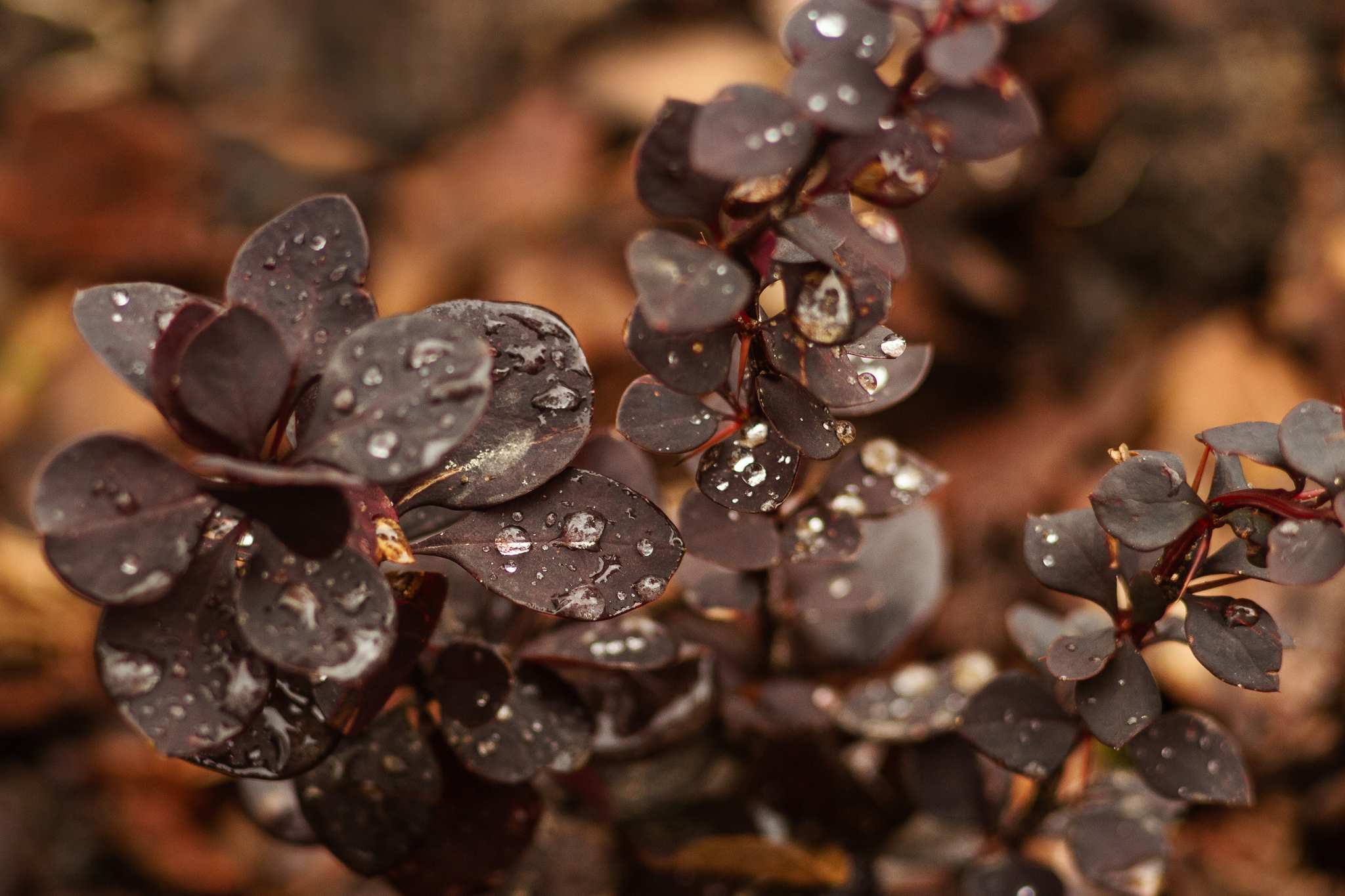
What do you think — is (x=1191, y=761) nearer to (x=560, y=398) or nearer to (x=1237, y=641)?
(x=1237, y=641)

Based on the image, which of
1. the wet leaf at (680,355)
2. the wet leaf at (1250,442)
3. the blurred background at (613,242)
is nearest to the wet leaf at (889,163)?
the wet leaf at (680,355)

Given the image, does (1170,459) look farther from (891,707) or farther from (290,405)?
Answer: (290,405)

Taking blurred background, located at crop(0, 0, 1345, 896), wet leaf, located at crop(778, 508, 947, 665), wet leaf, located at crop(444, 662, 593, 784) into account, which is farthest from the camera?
blurred background, located at crop(0, 0, 1345, 896)

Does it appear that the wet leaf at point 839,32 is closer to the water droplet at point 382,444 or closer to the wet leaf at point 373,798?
the water droplet at point 382,444

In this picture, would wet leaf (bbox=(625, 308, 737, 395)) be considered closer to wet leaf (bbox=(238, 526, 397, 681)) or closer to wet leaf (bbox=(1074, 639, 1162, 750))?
wet leaf (bbox=(238, 526, 397, 681))

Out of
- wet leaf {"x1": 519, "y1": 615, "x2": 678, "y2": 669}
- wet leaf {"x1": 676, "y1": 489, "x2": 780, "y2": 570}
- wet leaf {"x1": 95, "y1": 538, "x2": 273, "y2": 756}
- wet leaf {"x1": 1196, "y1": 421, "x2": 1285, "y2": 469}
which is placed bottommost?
wet leaf {"x1": 519, "y1": 615, "x2": 678, "y2": 669}

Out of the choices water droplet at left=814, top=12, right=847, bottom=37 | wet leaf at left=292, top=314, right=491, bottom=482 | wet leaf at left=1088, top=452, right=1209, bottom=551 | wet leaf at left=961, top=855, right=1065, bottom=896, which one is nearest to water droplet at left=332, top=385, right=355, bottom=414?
wet leaf at left=292, top=314, right=491, bottom=482

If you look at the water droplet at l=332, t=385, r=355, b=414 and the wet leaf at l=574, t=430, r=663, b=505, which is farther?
the wet leaf at l=574, t=430, r=663, b=505

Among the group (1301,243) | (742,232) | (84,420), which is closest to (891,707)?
(742,232)
